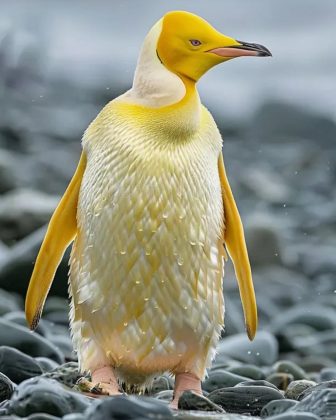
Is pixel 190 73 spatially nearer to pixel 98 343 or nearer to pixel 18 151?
pixel 98 343

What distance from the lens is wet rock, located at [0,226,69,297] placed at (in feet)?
21.1

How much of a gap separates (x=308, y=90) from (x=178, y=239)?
20.4 metres

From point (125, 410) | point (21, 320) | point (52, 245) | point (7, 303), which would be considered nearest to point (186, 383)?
point (52, 245)

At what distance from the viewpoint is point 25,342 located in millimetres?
4848

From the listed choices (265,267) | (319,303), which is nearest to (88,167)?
(319,303)

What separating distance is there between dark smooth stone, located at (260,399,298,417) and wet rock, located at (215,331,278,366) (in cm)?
198

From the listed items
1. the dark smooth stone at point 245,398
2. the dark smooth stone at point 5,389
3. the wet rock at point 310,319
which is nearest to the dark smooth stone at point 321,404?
the dark smooth stone at point 245,398

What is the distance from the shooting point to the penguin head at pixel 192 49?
12.6ft

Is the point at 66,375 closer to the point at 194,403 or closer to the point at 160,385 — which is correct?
the point at 160,385

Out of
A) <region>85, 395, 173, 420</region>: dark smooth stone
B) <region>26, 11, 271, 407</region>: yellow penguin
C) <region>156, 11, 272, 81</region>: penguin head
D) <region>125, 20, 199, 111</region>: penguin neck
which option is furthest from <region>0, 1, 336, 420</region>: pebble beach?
<region>156, 11, 272, 81</region>: penguin head

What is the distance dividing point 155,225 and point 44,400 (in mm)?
717

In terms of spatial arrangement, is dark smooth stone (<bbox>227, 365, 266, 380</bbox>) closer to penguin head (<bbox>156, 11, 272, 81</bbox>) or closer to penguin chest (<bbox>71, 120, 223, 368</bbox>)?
penguin chest (<bbox>71, 120, 223, 368</bbox>)

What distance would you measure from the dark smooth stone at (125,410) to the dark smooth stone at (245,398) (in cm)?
87

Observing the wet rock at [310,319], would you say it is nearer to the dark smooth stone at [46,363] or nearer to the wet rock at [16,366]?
the dark smooth stone at [46,363]
